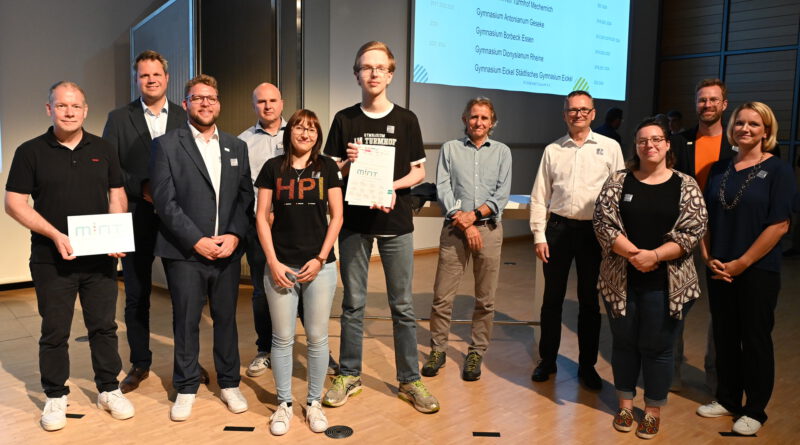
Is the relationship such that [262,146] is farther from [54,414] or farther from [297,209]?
[54,414]

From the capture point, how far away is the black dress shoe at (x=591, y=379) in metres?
3.27

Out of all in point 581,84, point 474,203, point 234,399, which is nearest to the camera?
point 234,399

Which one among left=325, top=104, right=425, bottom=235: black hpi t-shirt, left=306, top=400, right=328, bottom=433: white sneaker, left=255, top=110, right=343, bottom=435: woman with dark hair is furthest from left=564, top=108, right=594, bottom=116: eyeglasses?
left=306, top=400, right=328, bottom=433: white sneaker

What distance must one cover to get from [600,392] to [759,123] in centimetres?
149

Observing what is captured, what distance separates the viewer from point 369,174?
269 cm

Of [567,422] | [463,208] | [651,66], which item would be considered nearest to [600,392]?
[567,422]

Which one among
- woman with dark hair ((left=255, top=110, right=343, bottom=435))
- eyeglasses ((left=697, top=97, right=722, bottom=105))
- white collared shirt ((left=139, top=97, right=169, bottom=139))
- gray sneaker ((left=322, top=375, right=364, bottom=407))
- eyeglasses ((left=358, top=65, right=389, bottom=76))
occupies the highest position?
eyeglasses ((left=358, top=65, right=389, bottom=76))

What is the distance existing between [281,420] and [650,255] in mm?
1682

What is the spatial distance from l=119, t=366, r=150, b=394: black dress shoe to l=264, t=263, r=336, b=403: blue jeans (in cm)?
89

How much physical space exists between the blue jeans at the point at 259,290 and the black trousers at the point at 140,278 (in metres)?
0.46

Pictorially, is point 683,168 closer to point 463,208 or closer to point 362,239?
point 463,208

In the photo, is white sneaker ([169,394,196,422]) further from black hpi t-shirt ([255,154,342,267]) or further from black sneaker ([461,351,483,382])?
black sneaker ([461,351,483,382])

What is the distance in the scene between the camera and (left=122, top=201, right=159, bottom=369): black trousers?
9.92 feet

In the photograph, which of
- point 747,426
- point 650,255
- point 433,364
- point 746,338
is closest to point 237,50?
point 433,364
